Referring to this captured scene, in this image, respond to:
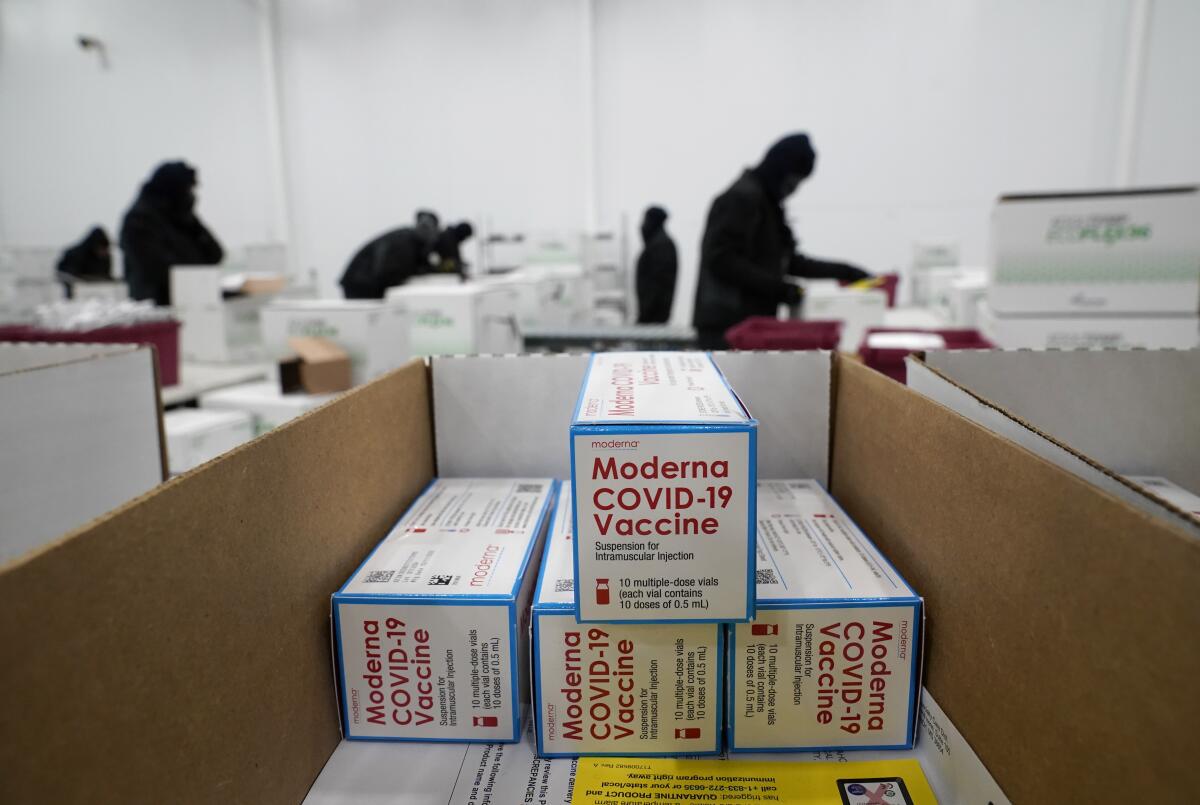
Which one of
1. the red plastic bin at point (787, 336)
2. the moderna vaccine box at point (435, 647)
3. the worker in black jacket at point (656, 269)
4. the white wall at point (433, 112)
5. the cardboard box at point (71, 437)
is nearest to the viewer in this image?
the moderna vaccine box at point (435, 647)

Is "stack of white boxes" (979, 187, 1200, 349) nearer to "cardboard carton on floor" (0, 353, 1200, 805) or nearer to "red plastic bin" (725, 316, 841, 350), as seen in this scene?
"red plastic bin" (725, 316, 841, 350)

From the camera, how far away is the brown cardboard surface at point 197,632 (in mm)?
416

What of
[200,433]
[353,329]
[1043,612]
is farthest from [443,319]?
[1043,612]

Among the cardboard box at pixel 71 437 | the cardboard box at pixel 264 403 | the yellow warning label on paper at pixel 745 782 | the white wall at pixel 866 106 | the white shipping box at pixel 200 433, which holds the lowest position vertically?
the yellow warning label on paper at pixel 745 782

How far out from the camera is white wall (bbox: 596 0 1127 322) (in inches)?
201

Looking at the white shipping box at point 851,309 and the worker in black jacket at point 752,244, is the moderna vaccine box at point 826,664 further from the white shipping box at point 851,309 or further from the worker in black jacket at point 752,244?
the white shipping box at point 851,309

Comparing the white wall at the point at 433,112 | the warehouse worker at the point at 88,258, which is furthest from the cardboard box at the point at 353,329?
the white wall at the point at 433,112

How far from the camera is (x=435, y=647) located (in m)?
0.74

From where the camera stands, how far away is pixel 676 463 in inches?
24.7

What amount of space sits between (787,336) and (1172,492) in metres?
0.81

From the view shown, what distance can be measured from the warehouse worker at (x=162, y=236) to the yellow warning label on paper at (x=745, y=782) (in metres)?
3.18

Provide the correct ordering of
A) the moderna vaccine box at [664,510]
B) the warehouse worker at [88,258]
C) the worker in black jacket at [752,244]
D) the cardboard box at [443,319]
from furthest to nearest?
the warehouse worker at [88,258] < the worker in black jacket at [752,244] < the cardboard box at [443,319] < the moderna vaccine box at [664,510]

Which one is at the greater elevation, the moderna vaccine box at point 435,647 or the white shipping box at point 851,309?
the white shipping box at point 851,309

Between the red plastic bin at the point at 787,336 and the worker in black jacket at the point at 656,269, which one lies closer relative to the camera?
the red plastic bin at the point at 787,336
